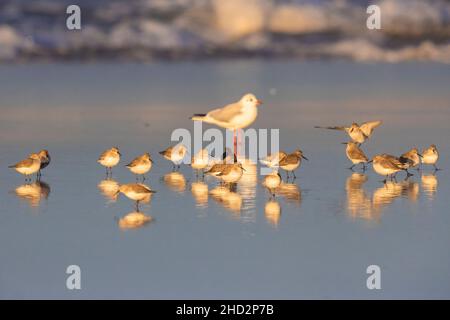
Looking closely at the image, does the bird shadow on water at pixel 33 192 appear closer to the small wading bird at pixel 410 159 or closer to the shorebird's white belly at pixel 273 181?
the shorebird's white belly at pixel 273 181

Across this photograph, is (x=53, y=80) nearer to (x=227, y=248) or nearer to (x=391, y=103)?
(x=391, y=103)

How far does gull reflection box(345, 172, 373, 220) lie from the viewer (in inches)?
421

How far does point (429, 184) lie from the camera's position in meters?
12.4

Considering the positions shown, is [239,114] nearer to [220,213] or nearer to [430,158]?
[430,158]

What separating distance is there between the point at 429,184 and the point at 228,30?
1470 centimetres

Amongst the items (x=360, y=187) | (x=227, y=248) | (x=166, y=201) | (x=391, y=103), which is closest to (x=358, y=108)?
(x=391, y=103)

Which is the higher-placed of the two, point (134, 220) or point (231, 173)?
point (231, 173)

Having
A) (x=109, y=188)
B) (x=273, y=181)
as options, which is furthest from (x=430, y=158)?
(x=109, y=188)

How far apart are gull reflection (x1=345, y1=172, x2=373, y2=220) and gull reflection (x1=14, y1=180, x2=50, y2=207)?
10.5ft

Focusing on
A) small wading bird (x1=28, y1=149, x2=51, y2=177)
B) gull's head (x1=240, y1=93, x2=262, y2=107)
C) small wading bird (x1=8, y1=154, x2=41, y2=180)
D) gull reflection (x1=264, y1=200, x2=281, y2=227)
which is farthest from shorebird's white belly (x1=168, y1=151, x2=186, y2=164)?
gull reflection (x1=264, y1=200, x2=281, y2=227)

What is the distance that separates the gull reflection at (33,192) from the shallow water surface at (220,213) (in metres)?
0.02

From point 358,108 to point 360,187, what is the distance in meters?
6.85

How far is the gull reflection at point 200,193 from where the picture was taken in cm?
1130

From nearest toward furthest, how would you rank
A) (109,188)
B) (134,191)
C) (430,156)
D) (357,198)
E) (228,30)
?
1. (134,191)
2. (357,198)
3. (109,188)
4. (430,156)
5. (228,30)
